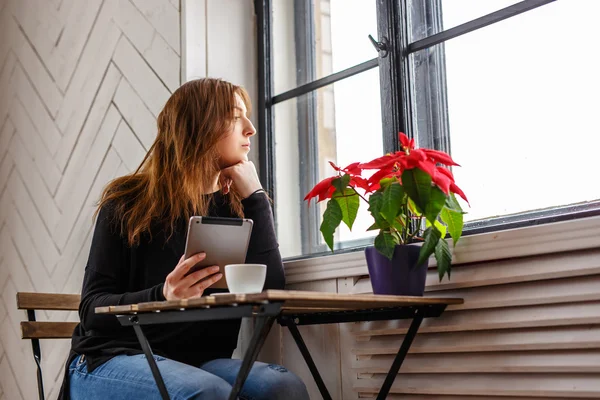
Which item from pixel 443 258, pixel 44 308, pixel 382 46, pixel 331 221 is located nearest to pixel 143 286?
pixel 44 308

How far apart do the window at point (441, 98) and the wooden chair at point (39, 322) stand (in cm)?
70

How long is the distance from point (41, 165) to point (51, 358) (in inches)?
31.9

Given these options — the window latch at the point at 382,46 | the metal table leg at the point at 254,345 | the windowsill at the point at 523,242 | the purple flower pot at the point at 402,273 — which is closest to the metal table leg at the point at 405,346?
the purple flower pot at the point at 402,273

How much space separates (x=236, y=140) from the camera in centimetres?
204

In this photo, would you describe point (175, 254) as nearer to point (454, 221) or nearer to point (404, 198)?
point (404, 198)

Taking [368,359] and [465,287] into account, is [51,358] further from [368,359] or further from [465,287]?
[465,287]

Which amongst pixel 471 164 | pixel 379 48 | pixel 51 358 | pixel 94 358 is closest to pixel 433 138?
pixel 471 164

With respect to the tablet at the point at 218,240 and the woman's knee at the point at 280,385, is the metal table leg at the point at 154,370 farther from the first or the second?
the woman's knee at the point at 280,385

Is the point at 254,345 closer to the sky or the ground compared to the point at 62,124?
closer to the ground

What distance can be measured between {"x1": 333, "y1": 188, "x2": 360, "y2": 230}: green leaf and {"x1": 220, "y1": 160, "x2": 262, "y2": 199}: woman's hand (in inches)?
16.7

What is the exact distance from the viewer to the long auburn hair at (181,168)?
195 centimetres

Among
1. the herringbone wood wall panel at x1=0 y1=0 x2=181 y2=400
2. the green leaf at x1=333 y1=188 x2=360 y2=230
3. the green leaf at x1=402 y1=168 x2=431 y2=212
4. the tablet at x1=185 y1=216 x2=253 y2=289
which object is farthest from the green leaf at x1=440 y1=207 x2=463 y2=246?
the herringbone wood wall panel at x1=0 y1=0 x2=181 y2=400

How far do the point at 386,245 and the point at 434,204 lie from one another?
0.15 m

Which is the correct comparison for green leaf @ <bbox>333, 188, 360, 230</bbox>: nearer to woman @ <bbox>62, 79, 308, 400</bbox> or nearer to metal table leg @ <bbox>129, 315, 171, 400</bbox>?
woman @ <bbox>62, 79, 308, 400</bbox>
